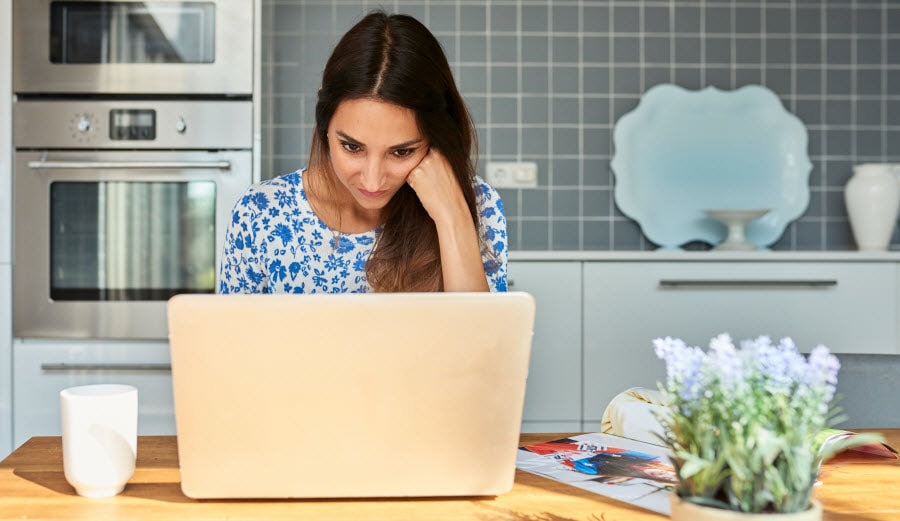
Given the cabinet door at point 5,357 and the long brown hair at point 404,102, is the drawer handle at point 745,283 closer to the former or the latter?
the long brown hair at point 404,102

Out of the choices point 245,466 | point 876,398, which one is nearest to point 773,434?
point 245,466

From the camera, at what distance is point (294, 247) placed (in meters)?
1.73

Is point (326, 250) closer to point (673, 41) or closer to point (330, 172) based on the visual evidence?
point (330, 172)

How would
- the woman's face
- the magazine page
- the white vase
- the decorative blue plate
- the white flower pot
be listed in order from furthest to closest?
the decorative blue plate < the white vase < the woman's face < the magazine page < the white flower pot

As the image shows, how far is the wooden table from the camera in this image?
88 centimetres

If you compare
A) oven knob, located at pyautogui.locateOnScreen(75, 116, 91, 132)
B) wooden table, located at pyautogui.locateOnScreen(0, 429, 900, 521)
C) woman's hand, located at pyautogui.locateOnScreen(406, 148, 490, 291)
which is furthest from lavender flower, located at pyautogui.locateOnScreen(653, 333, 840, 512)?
oven knob, located at pyautogui.locateOnScreen(75, 116, 91, 132)

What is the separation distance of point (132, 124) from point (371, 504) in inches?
85.0

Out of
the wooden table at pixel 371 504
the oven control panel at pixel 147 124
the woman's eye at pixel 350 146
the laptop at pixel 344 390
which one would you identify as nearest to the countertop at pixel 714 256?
the oven control panel at pixel 147 124

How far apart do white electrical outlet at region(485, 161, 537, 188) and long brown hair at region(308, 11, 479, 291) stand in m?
1.73

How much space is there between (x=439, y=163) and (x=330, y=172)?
0.24 metres

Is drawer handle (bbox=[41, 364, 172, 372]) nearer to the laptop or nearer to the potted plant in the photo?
the laptop

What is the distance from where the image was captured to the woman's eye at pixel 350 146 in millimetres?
1517

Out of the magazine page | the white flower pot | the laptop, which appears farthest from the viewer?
the magazine page

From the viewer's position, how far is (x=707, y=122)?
11.3 feet
